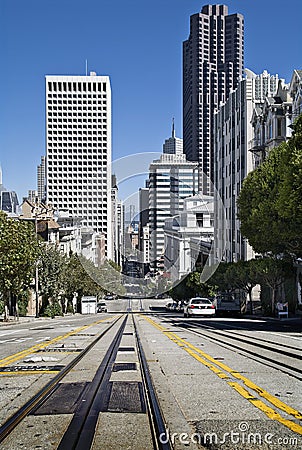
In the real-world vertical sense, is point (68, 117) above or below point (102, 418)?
above

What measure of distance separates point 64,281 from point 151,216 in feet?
82.6

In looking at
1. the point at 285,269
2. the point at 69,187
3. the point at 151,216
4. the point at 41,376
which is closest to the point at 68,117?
the point at 69,187

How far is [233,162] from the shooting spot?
94125mm

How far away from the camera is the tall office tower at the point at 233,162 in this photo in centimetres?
8700

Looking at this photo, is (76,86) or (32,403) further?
(76,86)

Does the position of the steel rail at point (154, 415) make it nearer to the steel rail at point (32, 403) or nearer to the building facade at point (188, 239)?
the steel rail at point (32, 403)

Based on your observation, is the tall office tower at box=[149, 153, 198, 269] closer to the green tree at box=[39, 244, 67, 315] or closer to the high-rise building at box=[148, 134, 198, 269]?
the high-rise building at box=[148, 134, 198, 269]

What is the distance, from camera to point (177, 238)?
91562 millimetres

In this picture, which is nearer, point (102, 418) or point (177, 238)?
point (102, 418)

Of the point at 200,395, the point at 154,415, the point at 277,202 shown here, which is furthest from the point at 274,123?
the point at 154,415

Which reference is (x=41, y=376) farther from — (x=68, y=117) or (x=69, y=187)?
(x=68, y=117)

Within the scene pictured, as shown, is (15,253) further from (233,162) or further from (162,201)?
(233,162)

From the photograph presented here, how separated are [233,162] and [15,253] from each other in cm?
5552

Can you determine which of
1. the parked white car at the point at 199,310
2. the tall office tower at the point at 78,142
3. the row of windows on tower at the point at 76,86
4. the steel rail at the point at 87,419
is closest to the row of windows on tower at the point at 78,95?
the tall office tower at the point at 78,142
